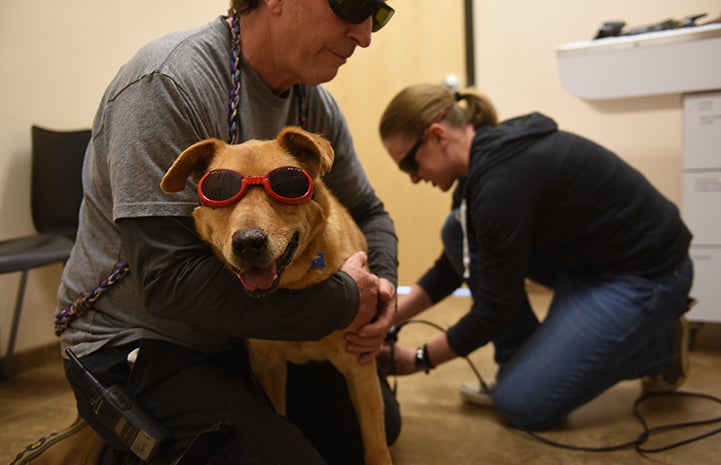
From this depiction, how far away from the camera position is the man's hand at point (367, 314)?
1.39m

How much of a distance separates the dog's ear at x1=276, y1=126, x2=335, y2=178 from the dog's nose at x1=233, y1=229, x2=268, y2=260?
0.24m

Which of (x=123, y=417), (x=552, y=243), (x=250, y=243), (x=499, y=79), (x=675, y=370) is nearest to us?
(x=250, y=243)

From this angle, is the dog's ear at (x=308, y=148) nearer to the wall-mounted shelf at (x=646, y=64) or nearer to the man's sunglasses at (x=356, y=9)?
the man's sunglasses at (x=356, y=9)

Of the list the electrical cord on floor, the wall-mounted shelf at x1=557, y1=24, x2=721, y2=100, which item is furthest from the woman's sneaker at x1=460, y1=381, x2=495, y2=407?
the wall-mounted shelf at x1=557, y1=24, x2=721, y2=100

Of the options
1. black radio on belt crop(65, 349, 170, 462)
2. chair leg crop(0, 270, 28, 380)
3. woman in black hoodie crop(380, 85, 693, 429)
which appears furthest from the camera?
chair leg crop(0, 270, 28, 380)

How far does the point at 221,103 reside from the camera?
1326mm

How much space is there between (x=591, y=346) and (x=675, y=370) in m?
0.48

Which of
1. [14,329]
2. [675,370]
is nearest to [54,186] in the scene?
[14,329]

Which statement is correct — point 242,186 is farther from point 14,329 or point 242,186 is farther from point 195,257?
point 14,329

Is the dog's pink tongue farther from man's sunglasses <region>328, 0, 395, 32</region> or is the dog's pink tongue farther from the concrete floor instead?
the concrete floor

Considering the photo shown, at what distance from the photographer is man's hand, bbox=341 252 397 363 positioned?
1.39 meters

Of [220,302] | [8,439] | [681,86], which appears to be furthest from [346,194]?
[681,86]

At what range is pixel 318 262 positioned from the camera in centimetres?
130

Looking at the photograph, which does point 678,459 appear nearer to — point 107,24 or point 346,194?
point 346,194
